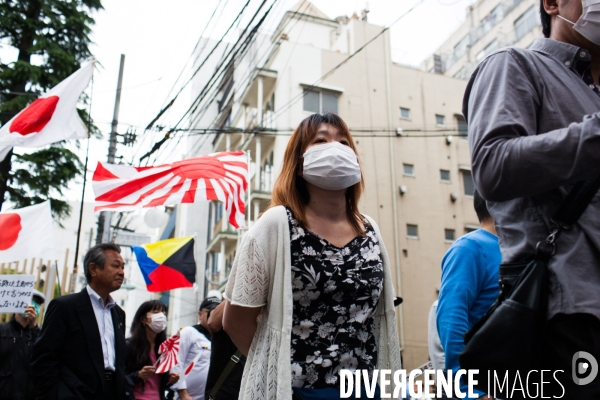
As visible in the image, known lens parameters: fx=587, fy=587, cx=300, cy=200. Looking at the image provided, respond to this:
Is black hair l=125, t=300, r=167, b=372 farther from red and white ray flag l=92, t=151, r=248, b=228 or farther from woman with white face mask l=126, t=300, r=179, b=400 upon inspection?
red and white ray flag l=92, t=151, r=248, b=228

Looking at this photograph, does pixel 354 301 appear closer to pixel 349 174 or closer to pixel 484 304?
pixel 349 174

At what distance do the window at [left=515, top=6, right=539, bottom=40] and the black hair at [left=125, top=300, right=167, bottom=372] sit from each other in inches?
1069

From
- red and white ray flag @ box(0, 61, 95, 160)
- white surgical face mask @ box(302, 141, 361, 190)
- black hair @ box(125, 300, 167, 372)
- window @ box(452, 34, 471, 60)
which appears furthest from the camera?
window @ box(452, 34, 471, 60)

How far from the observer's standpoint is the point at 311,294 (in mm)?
2404

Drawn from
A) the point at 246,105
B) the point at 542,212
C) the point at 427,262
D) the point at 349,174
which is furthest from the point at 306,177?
the point at 246,105

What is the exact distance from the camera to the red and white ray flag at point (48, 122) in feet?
27.2

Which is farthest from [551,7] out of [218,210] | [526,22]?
[526,22]

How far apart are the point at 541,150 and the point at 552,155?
3 centimetres

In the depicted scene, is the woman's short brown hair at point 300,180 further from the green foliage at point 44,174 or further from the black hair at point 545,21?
the green foliage at point 44,174

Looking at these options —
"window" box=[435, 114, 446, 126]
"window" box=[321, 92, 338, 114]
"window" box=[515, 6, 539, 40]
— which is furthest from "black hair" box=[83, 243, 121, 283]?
"window" box=[515, 6, 539, 40]

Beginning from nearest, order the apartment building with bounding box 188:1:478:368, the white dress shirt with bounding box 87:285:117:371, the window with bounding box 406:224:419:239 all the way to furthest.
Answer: the white dress shirt with bounding box 87:285:117:371, the apartment building with bounding box 188:1:478:368, the window with bounding box 406:224:419:239

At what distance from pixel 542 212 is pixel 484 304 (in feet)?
4.75

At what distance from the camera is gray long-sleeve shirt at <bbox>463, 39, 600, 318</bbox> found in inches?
56.2

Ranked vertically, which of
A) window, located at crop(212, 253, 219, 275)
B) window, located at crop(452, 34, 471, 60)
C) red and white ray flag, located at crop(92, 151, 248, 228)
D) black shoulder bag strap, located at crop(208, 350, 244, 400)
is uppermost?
window, located at crop(452, 34, 471, 60)
